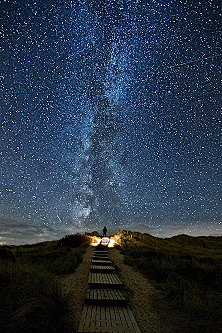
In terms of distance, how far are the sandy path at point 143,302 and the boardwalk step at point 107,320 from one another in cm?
43

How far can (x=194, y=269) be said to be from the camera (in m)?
9.73

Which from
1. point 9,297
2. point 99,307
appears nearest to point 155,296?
point 99,307

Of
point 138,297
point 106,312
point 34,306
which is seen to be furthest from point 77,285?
point 34,306

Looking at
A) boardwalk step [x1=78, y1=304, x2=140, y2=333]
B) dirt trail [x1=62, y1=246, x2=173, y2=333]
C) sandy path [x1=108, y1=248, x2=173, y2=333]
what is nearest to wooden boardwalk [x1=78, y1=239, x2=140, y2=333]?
boardwalk step [x1=78, y1=304, x2=140, y2=333]

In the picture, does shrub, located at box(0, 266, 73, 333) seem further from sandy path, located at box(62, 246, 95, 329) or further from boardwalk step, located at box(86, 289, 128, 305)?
boardwalk step, located at box(86, 289, 128, 305)

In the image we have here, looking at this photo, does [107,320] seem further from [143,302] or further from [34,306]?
[143,302]

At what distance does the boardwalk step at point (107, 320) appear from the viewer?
12.2 ft

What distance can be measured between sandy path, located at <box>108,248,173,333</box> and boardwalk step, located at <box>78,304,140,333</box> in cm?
43

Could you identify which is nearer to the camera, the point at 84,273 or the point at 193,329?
the point at 193,329

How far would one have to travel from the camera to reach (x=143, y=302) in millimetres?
5898

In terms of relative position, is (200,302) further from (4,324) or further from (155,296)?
(4,324)

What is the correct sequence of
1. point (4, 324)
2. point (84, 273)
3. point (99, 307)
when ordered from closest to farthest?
point (4, 324) < point (99, 307) < point (84, 273)

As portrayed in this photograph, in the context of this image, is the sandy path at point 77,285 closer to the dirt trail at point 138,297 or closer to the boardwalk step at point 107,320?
the dirt trail at point 138,297

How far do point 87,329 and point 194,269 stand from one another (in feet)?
27.0
